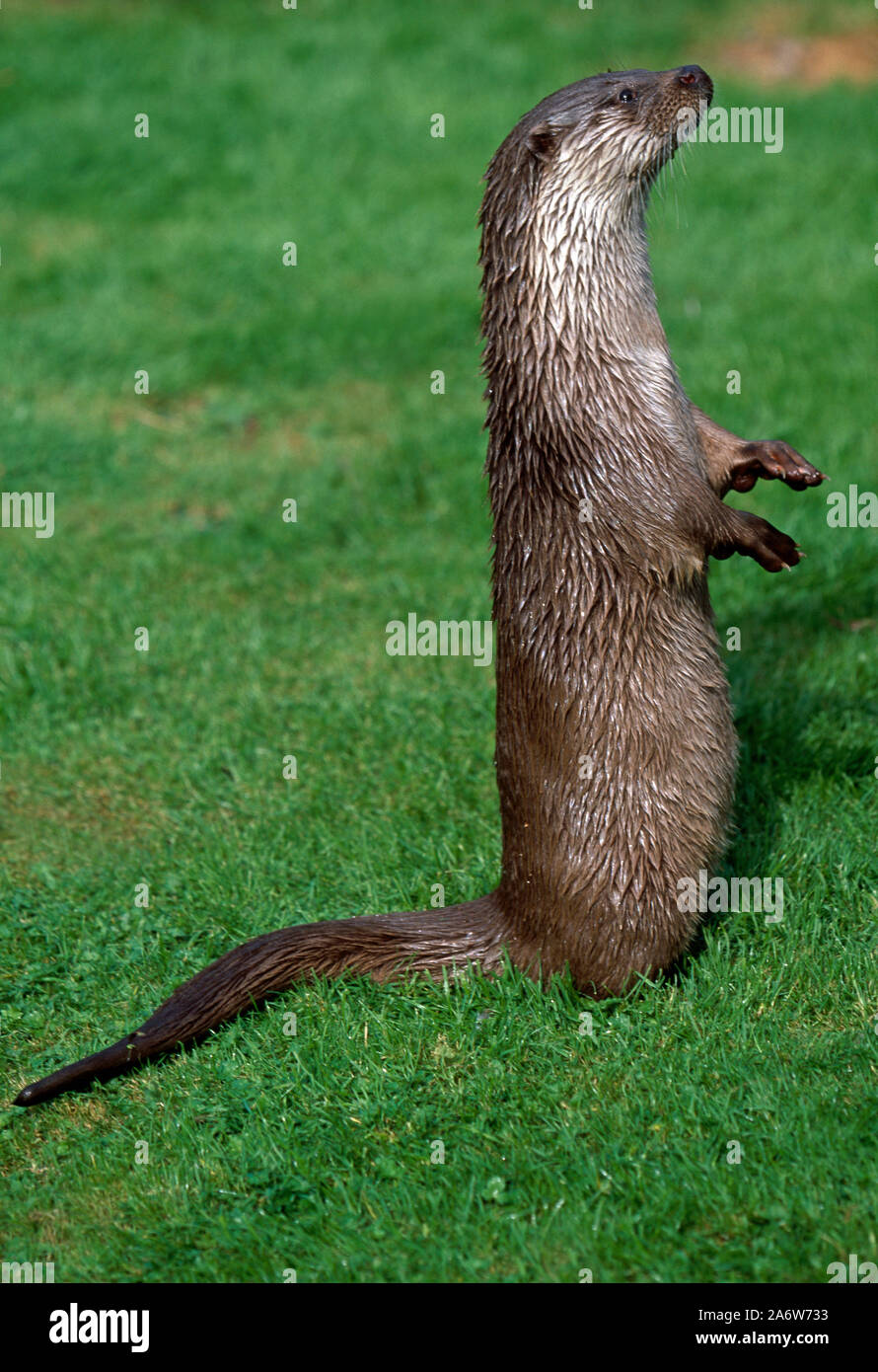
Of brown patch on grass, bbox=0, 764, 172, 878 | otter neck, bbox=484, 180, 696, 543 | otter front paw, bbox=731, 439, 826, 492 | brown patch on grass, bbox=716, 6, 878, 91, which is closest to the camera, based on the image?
otter neck, bbox=484, 180, 696, 543

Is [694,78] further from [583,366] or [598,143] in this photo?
[583,366]

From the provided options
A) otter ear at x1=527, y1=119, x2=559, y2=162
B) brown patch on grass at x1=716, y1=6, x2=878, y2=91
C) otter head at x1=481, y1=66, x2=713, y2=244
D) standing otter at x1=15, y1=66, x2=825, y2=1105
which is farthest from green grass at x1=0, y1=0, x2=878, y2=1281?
otter ear at x1=527, y1=119, x2=559, y2=162

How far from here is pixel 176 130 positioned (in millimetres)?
9000

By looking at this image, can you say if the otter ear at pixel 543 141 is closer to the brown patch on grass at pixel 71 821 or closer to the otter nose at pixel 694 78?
the otter nose at pixel 694 78

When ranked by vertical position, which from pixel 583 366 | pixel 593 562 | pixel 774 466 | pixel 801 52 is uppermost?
pixel 801 52

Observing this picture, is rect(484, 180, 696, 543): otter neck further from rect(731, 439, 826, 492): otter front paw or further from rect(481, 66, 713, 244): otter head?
rect(731, 439, 826, 492): otter front paw

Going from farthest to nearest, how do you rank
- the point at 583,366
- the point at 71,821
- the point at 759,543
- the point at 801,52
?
the point at 801,52
the point at 71,821
the point at 759,543
the point at 583,366

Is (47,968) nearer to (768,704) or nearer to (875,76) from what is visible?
(768,704)

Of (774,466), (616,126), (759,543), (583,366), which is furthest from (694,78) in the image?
(759,543)

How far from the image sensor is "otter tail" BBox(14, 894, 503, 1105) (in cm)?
340

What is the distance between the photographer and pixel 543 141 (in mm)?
3398

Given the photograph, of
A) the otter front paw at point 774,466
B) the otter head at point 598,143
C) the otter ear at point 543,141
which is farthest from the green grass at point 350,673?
the otter ear at point 543,141

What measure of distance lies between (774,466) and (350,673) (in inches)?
79.3

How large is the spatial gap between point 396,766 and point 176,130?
578 cm
